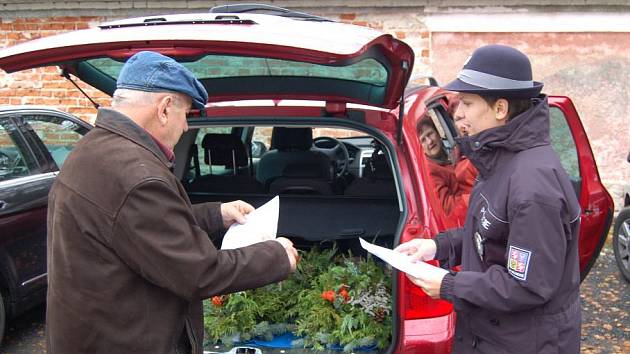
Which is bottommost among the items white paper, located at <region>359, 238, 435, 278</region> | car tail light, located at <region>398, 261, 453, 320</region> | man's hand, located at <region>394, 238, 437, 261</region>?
car tail light, located at <region>398, 261, 453, 320</region>

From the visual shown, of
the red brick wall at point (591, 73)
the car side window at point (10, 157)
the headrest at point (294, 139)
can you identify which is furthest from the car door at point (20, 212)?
the red brick wall at point (591, 73)

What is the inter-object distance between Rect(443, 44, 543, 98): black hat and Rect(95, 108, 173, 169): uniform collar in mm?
922

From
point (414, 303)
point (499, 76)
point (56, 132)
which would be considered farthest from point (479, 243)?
point (56, 132)

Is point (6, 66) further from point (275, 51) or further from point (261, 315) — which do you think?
point (261, 315)

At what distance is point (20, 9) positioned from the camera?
7.93 m

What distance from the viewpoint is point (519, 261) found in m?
1.69

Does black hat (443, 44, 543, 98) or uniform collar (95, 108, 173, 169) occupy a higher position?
black hat (443, 44, 543, 98)

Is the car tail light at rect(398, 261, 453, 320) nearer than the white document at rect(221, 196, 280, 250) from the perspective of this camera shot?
No

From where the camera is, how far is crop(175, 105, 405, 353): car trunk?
2.69 m

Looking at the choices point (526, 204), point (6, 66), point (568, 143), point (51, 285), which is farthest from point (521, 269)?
point (568, 143)

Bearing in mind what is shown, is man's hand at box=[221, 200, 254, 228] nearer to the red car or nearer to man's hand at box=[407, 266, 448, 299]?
the red car

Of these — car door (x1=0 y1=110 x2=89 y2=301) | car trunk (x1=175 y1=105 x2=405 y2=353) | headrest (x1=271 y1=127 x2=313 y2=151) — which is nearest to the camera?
car trunk (x1=175 y1=105 x2=405 y2=353)

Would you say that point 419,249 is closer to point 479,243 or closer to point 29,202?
point 479,243

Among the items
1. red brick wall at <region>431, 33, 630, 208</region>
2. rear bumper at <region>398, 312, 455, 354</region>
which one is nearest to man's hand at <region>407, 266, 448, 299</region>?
rear bumper at <region>398, 312, 455, 354</region>
